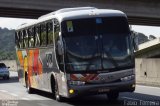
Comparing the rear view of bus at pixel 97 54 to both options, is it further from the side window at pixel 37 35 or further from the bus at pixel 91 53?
the side window at pixel 37 35

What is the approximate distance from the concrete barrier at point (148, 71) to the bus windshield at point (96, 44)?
962 centimetres

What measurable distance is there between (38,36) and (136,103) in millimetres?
5729

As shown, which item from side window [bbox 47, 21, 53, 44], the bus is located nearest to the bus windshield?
the bus

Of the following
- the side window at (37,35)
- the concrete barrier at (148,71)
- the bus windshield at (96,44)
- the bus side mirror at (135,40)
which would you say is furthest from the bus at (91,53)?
the concrete barrier at (148,71)

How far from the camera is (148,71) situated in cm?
2572

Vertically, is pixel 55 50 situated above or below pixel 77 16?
below

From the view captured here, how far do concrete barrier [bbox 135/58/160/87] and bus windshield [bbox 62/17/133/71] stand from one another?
9.62 m

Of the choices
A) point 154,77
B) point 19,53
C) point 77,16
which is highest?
point 77,16

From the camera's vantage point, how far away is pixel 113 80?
14703 mm

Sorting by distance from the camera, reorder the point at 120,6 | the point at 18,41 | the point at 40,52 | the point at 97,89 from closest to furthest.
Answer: the point at 97,89 → the point at 40,52 → the point at 18,41 → the point at 120,6

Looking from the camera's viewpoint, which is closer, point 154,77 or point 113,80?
point 113,80

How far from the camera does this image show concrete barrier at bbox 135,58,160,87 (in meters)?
24.6

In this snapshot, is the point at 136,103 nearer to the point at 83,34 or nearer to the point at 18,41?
the point at 83,34

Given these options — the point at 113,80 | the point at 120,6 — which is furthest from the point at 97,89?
the point at 120,6
